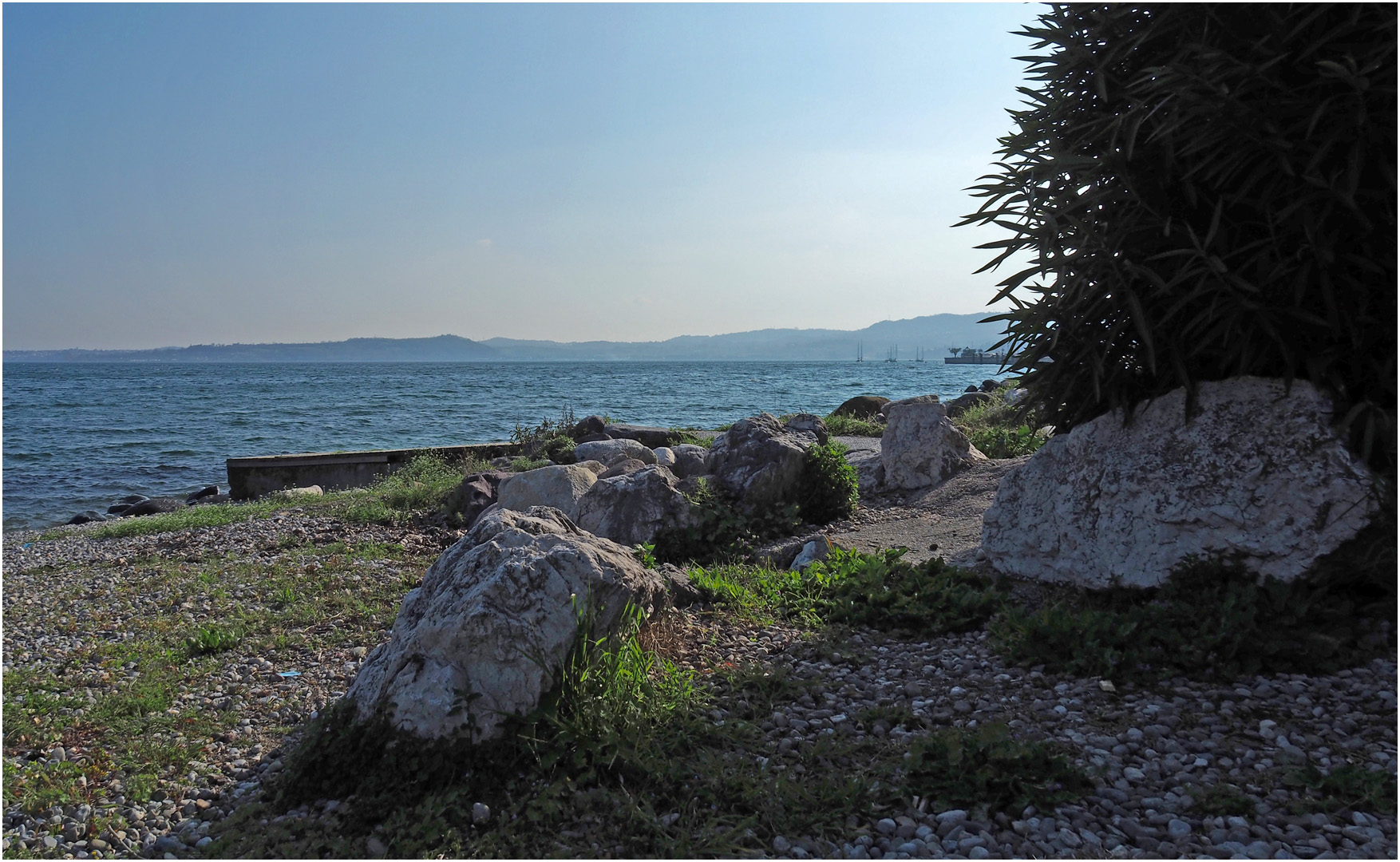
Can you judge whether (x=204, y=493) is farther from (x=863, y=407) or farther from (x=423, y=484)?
(x=863, y=407)

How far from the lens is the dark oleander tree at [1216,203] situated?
14.1 feet

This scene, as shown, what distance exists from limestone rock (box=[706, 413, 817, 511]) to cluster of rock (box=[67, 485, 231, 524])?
13510 mm

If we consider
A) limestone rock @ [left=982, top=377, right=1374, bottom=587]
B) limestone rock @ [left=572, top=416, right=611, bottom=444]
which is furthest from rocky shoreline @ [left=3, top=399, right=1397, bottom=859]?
limestone rock @ [left=572, top=416, right=611, bottom=444]

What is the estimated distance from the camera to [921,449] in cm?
1088

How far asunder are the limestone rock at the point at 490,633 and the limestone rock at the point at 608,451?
8029 millimetres

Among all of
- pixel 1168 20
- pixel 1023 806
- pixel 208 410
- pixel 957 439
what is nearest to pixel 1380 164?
pixel 1168 20

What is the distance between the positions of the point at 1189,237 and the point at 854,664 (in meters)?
3.39

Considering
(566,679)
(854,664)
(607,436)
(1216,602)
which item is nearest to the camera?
(566,679)

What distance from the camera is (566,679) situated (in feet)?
13.0

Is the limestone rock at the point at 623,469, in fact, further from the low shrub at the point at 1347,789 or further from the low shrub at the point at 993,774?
the low shrub at the point at 1347,789

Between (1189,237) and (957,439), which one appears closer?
(1189,237)

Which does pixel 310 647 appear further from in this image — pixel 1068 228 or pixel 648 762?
pixel 1068 228

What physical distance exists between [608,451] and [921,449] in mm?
5223

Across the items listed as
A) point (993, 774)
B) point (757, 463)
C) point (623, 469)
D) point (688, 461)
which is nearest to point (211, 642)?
point (623, 469)
